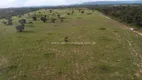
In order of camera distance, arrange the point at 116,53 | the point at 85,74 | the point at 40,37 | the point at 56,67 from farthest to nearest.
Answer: the point at 40,37, the point at 116,53, the point at 56,67, the point at 85,74

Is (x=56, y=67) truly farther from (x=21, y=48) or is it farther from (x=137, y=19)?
(x=137, y=19)

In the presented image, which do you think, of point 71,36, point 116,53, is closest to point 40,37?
point 71,36

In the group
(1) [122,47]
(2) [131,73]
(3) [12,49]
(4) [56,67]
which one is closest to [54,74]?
(4) [56,67]

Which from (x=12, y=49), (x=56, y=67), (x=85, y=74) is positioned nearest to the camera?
(x=85, y=74)

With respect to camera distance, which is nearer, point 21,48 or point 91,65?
point 91,65

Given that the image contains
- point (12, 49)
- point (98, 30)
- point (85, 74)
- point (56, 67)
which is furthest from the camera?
point (98, 30)

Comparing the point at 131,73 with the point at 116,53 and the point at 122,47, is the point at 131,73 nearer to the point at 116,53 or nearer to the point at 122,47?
the point at 116,53
